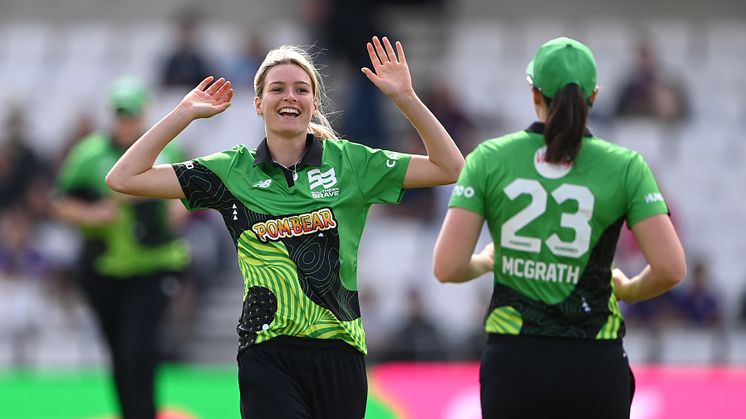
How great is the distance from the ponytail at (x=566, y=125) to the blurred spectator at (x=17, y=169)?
10190mm

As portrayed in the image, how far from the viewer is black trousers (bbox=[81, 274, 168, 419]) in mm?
7770

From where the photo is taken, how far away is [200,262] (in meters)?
13.5

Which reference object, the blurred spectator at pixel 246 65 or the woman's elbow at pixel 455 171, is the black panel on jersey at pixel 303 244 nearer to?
the woman's elbow at pixel 455 171

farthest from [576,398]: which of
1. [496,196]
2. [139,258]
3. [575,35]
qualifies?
[575,35]

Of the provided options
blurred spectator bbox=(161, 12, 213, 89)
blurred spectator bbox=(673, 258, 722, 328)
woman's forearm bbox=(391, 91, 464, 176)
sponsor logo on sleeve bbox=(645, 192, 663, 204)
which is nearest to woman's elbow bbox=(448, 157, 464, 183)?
woman's forearm bbox=(391, 91, 464, 176)

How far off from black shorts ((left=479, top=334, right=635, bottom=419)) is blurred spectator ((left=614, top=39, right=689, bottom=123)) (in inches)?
382

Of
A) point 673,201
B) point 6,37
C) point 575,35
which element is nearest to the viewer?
point 673,201

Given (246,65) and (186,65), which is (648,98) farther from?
(186,65)

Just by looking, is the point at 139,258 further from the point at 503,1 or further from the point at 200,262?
the point at 503,1

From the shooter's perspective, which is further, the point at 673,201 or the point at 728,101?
the point at 728,101

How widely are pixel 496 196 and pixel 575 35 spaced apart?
37.5 feet

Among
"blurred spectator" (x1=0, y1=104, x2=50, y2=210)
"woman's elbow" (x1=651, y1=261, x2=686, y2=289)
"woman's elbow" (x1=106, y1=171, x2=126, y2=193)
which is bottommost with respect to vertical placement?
"woman's elbow" (x1=651, y1=261, x2=686, y2=289)

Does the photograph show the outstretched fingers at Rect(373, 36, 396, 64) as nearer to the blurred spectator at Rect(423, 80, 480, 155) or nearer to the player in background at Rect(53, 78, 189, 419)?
the player in background at Rect(53, 78, 189, 419)

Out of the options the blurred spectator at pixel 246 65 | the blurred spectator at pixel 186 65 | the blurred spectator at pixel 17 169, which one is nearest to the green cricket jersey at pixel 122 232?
the blurred spectator at pixel 17 169
